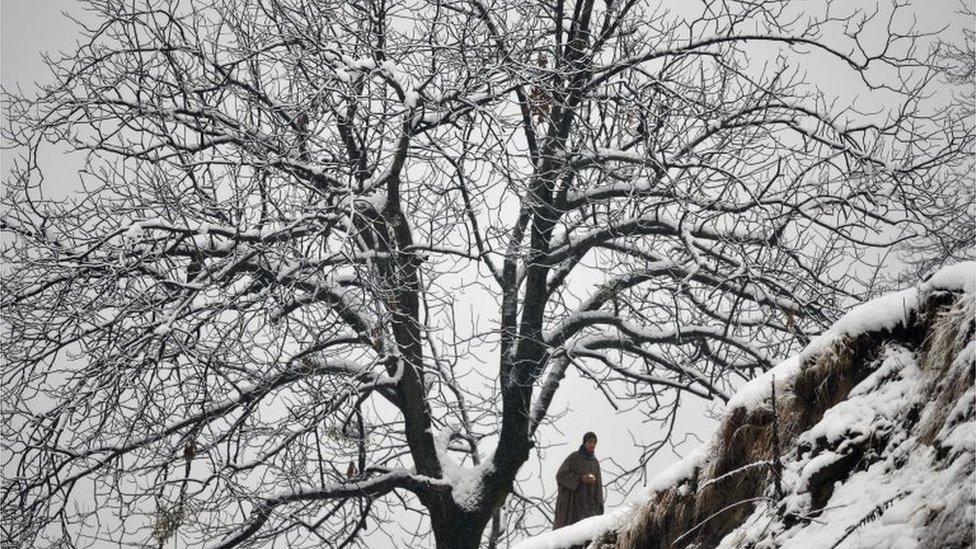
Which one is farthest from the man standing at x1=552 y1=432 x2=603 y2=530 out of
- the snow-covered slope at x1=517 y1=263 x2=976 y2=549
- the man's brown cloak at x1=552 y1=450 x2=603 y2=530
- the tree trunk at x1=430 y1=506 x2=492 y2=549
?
the snow-covered slope at x1=517 y1=263 x2=976 y2=549

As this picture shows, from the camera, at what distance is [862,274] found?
1191cm

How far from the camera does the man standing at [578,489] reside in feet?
34.8

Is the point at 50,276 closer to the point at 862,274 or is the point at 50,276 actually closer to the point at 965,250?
the point at 862,274

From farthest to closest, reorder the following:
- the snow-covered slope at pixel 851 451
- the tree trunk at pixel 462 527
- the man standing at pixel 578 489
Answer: the man standing at pixel 578 489
the tree trunk at pixel 462 527
the snow-covered slope at pixel 851 451

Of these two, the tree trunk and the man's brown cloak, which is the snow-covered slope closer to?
the tree trunk

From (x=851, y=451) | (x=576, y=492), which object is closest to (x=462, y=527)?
(x=576, y=492)

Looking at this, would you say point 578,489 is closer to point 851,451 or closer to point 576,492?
point 576,492

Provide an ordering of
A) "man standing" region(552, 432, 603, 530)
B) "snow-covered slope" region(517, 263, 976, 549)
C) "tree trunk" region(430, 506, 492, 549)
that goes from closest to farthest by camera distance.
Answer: "snow-covered slope" region(517, 263, 976, 549) < "tree trunk" region(430, 506, 492, 549) < "man standing" region(552, 432, 603, 530)

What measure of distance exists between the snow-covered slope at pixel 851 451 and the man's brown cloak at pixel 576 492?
14.8 feet

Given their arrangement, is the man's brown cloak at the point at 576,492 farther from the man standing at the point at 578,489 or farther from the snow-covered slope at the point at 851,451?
the snow-covered slope at the point at 851,451

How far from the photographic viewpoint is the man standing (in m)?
10.6

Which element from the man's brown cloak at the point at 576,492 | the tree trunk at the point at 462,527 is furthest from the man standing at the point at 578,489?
the tree trunk at the point at 462,527

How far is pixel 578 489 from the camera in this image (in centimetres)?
1070

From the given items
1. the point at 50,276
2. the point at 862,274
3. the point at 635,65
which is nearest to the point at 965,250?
the point at 862,274
